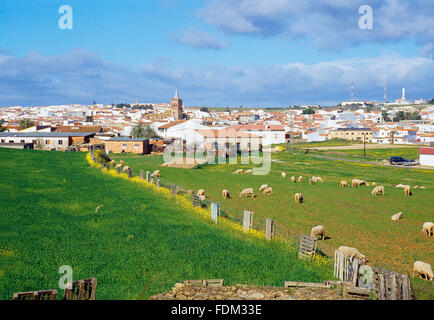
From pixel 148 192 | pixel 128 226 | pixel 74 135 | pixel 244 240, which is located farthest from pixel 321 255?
pixel 74 135

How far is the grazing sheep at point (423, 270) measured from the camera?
49.1 feet

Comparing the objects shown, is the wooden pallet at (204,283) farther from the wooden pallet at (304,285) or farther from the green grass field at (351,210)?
the green grass field at (351,210)

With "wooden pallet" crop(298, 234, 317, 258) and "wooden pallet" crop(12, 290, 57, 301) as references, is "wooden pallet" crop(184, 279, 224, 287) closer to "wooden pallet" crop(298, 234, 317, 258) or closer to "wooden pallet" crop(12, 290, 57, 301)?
"wooden pallet" crop(12, 290, 57, 301)

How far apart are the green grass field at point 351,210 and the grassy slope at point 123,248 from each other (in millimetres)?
3872

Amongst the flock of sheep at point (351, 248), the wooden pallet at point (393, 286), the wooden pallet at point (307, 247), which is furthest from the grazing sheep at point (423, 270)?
the wooden pallet at point (393, 286)

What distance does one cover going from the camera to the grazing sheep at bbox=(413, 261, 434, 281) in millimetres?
14961

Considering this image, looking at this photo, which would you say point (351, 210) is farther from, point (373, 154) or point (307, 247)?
point (373, 154)

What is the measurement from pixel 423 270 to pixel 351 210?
13.2 m

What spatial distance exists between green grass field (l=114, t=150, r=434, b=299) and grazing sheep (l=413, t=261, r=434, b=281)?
63 cm

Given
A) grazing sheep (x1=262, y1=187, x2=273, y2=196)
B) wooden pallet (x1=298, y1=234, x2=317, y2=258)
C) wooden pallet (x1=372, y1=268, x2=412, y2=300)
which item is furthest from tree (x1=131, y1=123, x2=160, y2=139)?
wooden pallet (x1=372, y1=268, x2=412, y2=300)

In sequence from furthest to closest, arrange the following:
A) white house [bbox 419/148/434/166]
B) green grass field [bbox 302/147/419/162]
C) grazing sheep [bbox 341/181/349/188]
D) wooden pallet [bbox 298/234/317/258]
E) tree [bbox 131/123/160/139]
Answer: tree [bbox 131/123/160/139]
green grass field [bbox 302/147/419/162]
white house [bbox 419/148/434/166]
grazing sheep [bbox 341/181/349/188]
wooden pallet [bbox 298/234/317/258]

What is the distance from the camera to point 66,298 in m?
9.16

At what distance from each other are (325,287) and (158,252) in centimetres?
646

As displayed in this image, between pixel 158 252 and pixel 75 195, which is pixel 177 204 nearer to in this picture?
pixel 75 195
